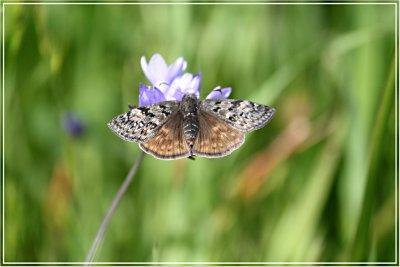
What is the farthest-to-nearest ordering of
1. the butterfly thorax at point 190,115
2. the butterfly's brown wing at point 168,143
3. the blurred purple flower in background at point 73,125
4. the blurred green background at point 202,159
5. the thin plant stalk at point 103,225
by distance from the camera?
the blurred purple flower in background at point 73,125
the blurred green background at point 202,159
the butterfly thorax at point 190,115
the butterfly's brown wing at point 168,143
the thin plant stalk at point 103,225

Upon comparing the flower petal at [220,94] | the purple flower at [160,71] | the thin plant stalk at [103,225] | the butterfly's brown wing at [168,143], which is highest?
the purple flower at [160,71]

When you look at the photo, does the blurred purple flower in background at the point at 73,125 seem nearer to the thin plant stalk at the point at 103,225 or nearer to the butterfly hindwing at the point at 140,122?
the butterfly hindwing at the point at 140,122

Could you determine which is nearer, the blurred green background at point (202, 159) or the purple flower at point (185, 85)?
the purple flower at point (185, 85)

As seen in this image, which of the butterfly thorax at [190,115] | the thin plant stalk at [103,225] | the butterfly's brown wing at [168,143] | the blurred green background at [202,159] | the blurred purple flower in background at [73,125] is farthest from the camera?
the blurred purple flower in background at [73,125]

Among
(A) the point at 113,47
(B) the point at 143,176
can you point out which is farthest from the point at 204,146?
(A) the point at 113,47

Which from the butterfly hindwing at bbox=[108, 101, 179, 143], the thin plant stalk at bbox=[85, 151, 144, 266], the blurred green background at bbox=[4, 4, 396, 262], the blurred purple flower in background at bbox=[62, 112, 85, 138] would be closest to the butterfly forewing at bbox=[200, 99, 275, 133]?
the butterfly hindwing at bbox=[108, 101, 179, 143]

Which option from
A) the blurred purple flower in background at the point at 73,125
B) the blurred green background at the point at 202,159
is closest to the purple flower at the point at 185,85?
the blurred green background at the point at 202,159

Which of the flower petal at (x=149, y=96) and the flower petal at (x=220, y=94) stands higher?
the flower petal at (x=220, y=94)

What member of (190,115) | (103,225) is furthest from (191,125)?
(103,225)

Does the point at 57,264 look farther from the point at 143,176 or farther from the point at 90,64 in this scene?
the point at 90,64
